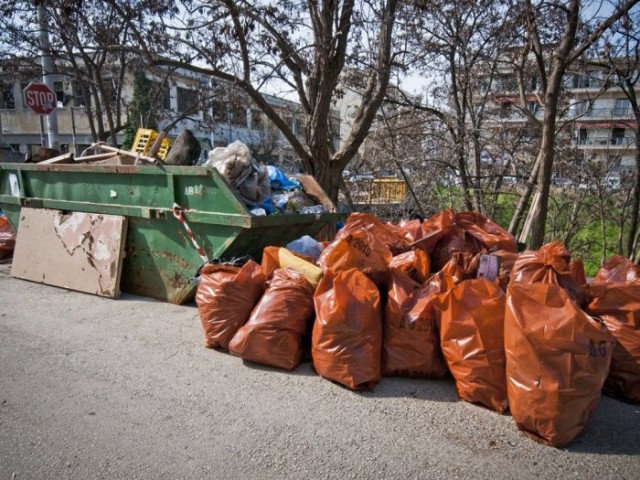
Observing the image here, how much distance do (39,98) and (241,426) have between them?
770cm

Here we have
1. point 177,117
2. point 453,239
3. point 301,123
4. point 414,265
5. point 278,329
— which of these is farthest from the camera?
point 301,123

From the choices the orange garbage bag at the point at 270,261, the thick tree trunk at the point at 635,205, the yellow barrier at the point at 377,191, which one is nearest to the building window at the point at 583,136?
the thick tree trunk at the point at 635,205

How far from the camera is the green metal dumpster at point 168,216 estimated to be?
3.74 m

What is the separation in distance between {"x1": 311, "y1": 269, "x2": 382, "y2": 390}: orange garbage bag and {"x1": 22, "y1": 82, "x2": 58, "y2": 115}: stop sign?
7325 mm

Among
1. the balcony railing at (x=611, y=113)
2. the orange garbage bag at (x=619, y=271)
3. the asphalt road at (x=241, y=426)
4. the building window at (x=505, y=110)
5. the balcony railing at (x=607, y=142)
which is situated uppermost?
the building window at (x=505, y=110)

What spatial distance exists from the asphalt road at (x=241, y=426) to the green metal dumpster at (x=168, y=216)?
3.11 ft

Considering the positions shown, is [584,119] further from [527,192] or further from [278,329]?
[278,329]

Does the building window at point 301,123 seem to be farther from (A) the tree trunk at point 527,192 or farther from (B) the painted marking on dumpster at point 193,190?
(B) the painted marking on dumpster at point 193,190

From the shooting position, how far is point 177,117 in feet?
31.7


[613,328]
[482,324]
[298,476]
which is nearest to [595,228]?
[613,328]

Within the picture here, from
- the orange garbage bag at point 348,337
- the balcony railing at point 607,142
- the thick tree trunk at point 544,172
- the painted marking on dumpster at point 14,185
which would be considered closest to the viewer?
the orange garbage bag at point 348,337

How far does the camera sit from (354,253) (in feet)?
10.2

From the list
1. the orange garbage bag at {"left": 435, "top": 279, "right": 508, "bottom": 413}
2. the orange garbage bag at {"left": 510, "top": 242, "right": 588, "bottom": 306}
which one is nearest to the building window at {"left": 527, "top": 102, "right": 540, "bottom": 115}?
the orange garbage bag at {"left": 510, "top": 242, "right": 588, "bottom": 306}

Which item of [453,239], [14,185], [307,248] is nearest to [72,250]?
[14,185]
